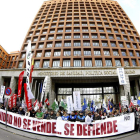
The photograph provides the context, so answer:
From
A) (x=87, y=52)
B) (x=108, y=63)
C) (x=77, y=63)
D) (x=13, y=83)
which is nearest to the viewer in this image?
(x=13, y=83)

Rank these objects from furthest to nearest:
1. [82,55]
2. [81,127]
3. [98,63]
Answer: [98,63], [82,55], [81,127]

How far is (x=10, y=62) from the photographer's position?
53875 mm

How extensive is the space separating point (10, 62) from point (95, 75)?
4680 cm

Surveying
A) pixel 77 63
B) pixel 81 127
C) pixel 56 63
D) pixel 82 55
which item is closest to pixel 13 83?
pixel 56 63

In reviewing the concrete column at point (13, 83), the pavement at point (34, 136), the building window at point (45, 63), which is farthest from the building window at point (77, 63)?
the pavement at point (34, 136)

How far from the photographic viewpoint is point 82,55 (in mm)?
26469

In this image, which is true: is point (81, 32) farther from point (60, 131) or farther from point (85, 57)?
point (60, 131)

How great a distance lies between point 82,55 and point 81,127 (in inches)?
835

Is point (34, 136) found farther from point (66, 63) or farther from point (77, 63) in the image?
point (77, 63)

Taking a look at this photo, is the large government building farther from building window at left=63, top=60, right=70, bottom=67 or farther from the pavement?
the pavement

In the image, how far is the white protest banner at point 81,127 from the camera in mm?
6508

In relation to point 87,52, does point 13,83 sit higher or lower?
lower

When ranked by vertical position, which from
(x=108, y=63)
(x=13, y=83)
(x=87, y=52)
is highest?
(x=87, y=52)

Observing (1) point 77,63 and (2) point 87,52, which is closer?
(1) point 77,63
